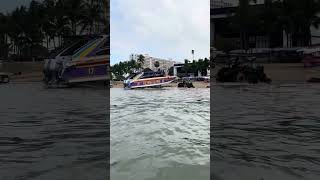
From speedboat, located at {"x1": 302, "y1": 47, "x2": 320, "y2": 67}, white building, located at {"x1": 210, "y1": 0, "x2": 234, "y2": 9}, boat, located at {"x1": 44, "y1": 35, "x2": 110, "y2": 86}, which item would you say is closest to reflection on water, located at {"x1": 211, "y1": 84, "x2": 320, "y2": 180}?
boat, located at {"x1": 44, "y1": 35, "x2": 110, "y2": 86}

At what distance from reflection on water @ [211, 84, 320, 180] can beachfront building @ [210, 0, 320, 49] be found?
110 inches

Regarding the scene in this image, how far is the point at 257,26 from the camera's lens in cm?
1259

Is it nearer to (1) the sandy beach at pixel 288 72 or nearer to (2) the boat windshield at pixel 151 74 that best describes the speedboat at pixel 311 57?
(1) the sandy beach at pixel 288 72

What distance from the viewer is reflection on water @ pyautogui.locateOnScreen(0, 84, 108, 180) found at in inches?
160

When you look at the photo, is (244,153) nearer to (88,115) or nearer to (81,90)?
(88,115)

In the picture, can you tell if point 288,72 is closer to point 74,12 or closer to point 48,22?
point 74,12

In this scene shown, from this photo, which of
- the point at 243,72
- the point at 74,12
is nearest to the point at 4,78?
the point at 74,12

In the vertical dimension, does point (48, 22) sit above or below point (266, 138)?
above

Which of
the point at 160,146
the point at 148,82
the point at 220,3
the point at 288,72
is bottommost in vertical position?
the point at 160,146

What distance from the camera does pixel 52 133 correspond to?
592 centimetres

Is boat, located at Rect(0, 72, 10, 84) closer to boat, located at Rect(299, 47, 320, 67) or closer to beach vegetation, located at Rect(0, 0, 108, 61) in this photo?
beach vegetation, located at Rect(0, 0, 108, 61)

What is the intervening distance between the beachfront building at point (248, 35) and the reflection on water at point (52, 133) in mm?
5417

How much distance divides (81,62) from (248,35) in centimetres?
544

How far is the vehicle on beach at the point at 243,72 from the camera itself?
14.3 meters
